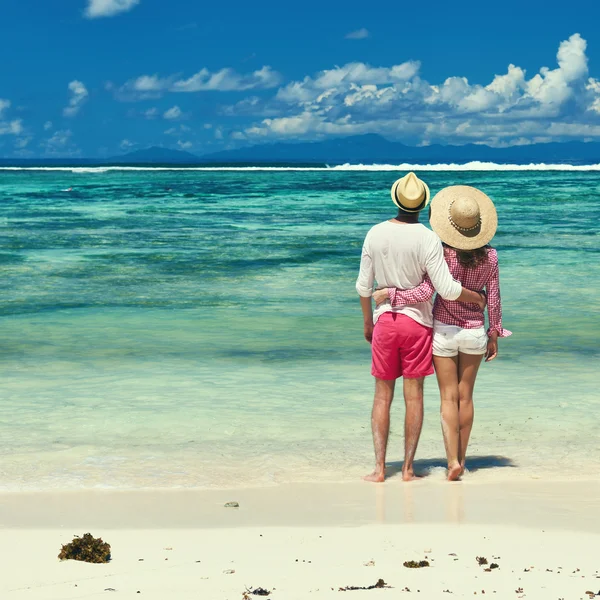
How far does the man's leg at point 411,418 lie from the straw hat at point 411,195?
100cm

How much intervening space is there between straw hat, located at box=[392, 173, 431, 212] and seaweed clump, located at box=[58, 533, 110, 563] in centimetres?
237

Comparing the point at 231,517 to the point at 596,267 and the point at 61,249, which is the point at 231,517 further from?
the point at 61,249

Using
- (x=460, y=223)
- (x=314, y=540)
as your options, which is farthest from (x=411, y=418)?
(x=314, y=540)

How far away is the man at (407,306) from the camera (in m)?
5.08

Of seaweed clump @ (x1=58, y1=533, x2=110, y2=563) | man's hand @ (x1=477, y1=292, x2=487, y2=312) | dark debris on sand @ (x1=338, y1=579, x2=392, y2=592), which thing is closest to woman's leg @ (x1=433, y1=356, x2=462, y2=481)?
man's hand @ (x1=477, y1=292, x2=487, y2=312)

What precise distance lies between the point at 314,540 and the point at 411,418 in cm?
130

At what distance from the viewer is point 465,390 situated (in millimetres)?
5414

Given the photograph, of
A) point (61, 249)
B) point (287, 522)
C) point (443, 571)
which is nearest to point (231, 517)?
point (287, 522)

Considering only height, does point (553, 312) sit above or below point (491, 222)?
below

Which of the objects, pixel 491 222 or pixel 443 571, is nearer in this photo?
pixel 443 571

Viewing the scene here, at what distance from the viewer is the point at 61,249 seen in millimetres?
21938

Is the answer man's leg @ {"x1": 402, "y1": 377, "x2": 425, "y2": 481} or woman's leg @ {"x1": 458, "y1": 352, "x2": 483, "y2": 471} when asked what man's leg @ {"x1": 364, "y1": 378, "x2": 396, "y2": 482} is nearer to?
man's leg @ {"x1": 402, "y1": 377, "x2": 425, "y2": 481}

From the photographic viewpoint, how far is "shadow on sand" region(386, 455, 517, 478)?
5.71m

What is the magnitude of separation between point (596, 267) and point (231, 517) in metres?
14.3
